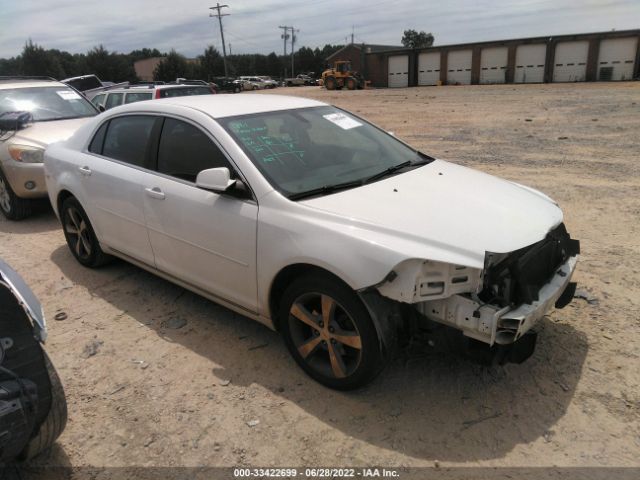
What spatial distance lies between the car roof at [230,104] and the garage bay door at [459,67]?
2074 inches

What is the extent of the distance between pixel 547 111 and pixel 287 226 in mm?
17633

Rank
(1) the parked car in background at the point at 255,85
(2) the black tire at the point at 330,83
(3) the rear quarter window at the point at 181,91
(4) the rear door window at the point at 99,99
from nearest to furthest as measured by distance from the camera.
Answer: (3) the rear quarter window at the point at 181,91 → (4) the rear door window at the point at 99,99 → (2) the black tire at the point at 330,83 → (1) the parked car in background at the point at 255,85

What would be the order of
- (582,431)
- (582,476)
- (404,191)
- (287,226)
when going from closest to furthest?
(582,476)
(582,431)
(287,226)
(404,191)

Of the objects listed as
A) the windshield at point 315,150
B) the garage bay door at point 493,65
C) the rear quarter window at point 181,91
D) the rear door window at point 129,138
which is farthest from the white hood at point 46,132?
the garage bay door at point 493,65

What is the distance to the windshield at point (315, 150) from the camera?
3.16m

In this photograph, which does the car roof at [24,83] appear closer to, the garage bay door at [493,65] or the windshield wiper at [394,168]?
the windshield wiper at [394,168]

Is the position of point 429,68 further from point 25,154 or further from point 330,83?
point 25,154

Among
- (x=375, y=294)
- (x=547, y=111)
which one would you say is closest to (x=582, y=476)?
(x=375, y=294)

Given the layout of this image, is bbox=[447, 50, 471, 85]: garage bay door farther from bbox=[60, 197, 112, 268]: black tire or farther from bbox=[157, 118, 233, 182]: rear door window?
bbox=[157, 118, 233, 182]: rear door window

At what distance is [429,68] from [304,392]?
5594 cm

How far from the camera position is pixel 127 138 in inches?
162

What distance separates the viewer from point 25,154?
20.4ft

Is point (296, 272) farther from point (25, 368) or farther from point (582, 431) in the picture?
point (582, 431)

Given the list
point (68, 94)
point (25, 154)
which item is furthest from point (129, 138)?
point (68, 94)
